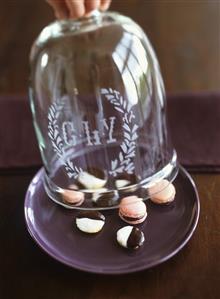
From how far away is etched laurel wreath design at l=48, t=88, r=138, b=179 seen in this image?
66cm

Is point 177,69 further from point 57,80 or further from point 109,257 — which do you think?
point 109,257

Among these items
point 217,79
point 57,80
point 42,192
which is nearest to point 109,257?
point 42,192

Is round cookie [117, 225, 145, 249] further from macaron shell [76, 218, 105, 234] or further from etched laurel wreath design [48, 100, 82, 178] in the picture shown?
etched laurel wreath design [48, 100, 82, 178]

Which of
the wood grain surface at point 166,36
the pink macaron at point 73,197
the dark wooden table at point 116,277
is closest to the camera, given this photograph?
the dark wooden table at point 116,277

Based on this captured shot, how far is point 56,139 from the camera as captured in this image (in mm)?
672

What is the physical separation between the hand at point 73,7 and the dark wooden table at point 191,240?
212 mm

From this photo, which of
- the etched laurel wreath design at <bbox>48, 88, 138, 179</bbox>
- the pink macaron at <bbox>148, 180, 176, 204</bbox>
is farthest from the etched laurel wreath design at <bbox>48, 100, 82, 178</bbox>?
the pink macaron at <bbox>148, 180, 176, 204</bbox>

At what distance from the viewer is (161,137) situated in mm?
704

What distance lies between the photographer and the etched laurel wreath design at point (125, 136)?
2.15 feet

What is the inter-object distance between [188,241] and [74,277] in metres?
0.12

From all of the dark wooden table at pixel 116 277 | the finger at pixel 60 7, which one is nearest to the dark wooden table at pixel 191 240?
the dark wooden table at pixel 116 277

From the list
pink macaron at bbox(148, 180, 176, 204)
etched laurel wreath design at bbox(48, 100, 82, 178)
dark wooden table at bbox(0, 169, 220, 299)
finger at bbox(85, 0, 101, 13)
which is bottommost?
dark wooden table at bbox(0, 169, 220, 299)

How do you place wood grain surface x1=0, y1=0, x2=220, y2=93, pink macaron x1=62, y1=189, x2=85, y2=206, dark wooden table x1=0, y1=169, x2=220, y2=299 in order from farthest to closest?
wood grain surface x1=0, y1=0, x2=220, y2=93, pink macaron x1=62, y1=189, x2=85, y2=206, dark wooden table x1=0, y1=169, x2=220, y2=299

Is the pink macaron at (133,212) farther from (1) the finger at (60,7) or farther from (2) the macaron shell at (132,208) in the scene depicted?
(1) the finger at (60,7)
